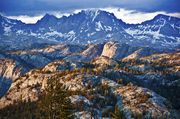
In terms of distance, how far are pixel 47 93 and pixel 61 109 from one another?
269 inches

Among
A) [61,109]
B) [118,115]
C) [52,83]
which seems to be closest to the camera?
[61,109]

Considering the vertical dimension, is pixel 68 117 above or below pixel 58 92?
below

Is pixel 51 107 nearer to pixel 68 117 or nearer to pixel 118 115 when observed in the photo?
pixel 68 117

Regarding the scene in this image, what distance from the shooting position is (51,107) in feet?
324

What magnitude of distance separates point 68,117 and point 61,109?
304 centimetres

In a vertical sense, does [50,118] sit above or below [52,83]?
below

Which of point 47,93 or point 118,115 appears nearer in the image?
point 47,93

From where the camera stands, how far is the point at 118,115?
4481 inches

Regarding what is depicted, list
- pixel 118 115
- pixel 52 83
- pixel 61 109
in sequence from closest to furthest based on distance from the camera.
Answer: pixel 61 109 < pixel 52 83 < pixel 118 115

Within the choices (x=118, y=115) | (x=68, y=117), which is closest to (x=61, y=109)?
(x=68, y=117)

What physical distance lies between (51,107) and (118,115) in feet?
76.9

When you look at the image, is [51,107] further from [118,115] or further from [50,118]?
[118,115]

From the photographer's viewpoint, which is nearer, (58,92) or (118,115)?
(58,92)

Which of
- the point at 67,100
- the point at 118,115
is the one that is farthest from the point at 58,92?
the point at 118,115
